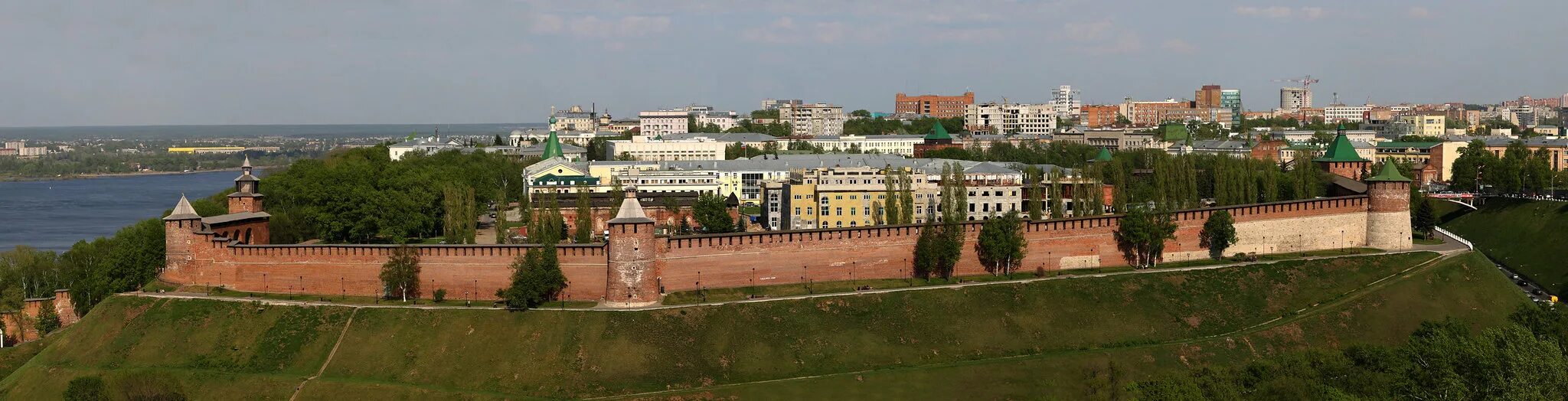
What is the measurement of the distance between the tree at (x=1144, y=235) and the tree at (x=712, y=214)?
1716cm

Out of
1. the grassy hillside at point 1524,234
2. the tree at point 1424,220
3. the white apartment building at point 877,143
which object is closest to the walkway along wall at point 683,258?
the tree at point 1424,220

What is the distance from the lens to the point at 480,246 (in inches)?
1906

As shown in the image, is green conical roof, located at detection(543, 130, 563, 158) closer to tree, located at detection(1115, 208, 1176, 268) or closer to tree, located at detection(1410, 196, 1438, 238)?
tree, located at detection(1115, 208, 1176, 268)

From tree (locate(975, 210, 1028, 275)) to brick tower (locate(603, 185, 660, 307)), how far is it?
38.8ft

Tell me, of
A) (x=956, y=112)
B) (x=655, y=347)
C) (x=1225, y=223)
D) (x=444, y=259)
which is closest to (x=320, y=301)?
(x=444, y=259)

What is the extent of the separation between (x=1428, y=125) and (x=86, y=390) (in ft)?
425

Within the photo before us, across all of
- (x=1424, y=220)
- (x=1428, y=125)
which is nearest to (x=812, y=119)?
(x=1428, y=125)

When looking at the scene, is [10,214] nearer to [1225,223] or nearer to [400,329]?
[400,329]

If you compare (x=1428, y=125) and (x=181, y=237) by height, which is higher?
(x=1428, y=125)

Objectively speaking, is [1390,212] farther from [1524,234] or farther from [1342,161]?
[1342,161]

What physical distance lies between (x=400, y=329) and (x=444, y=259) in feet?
13.0

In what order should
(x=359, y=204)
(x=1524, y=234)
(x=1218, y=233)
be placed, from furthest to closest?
(x=1524, y=234) < (x=359, y=204) < (x=1218, y=233)

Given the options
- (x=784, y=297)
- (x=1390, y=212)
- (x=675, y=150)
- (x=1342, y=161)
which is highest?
(x=675, y=150)

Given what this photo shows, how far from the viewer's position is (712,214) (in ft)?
210
